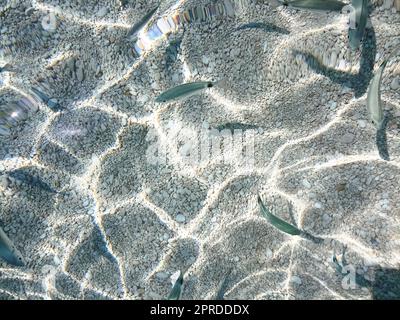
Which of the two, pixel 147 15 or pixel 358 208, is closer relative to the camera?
pixel 358 208

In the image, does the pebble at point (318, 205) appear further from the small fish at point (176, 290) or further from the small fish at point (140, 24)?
the small fish at point (140, 24)

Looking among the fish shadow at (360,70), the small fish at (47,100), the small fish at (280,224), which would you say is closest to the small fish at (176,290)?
the small fish at (280,224)

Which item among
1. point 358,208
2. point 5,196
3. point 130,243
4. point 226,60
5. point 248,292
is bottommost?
point 248,292

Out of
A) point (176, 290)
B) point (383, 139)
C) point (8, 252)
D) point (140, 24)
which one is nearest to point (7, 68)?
point (140, 24)

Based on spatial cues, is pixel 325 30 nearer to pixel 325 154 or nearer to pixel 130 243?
pixel 325 154

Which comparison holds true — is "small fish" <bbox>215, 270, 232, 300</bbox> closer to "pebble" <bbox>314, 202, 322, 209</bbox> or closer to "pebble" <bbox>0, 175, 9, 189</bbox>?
"pebble" <bbox>314, 202, 322, 209</bbox>

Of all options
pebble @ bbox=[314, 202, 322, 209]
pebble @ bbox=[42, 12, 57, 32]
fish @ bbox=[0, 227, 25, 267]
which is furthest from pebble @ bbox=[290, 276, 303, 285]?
pebble @ bbox=[42, 12, 57, 32]
